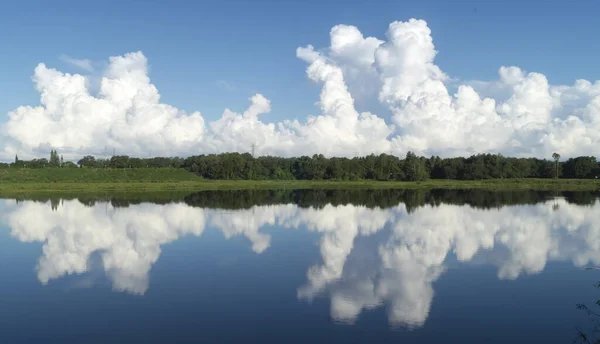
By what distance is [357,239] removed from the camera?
3170 centimetres

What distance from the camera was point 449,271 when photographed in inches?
886

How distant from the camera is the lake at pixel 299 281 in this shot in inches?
588

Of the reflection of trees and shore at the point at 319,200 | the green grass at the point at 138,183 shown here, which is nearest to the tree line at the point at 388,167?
the green grass at the point at 138,183

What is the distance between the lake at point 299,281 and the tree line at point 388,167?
92215 mm

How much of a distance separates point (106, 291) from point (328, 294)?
9550mm

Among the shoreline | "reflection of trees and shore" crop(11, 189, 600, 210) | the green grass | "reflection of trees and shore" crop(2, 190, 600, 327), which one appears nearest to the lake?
"reflection of trees and shore" crop(2, 190, 600, 327)

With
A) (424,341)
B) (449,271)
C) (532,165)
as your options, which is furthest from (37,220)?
(532,165)

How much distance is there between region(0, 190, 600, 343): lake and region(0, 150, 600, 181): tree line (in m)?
92.2

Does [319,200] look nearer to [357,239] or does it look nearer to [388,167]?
[357,239]

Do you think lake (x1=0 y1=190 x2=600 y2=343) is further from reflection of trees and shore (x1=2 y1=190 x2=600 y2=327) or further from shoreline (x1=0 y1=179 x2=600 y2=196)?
shoreline (x1=0 y1=179 x2=600 y2=196)

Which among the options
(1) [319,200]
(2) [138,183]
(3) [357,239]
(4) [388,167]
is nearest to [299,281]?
(3) [357,239]

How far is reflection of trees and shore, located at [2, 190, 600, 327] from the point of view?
19844 millimetres

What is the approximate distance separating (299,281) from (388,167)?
396 ft

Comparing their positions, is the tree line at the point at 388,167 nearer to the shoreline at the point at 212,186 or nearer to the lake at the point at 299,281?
the shoreline at the point at 212,186
